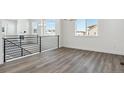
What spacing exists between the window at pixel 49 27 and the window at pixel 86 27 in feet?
5.06

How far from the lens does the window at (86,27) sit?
284 inches

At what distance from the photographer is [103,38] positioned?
6828mm

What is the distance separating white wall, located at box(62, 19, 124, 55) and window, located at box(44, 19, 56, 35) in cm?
76

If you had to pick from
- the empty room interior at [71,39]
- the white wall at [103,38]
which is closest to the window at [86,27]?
the empty room interior at [71,39]

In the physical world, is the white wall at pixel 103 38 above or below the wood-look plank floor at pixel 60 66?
above

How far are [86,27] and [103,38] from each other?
1.15m

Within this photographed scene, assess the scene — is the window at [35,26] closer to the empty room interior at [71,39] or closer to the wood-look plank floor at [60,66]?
the empty room interior at [71,39]

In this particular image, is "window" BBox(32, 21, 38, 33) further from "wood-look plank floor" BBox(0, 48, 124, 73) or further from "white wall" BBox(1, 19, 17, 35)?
"wood-look plank floor" BBox(0, 48, 124, 73)

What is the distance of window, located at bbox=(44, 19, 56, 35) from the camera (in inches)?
338
